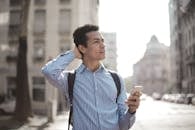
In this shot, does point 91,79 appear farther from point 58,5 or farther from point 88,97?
point 58,5

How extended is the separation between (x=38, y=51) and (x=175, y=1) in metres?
42.1

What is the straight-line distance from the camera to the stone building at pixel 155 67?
396 feet

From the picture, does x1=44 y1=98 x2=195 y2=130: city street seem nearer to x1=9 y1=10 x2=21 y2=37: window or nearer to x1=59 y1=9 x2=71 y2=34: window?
x1=59 y1=9 x2=71 y2=34: window

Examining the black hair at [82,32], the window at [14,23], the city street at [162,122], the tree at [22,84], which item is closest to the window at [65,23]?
the window at [14,23]

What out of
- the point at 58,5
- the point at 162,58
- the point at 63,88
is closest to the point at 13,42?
the point at 58,5

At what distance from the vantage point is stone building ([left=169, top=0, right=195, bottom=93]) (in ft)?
204

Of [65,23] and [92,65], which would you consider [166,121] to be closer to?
[92,65]

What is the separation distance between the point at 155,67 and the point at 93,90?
412 feet

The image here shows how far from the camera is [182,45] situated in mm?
71750

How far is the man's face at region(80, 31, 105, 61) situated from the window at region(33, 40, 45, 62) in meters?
38.0

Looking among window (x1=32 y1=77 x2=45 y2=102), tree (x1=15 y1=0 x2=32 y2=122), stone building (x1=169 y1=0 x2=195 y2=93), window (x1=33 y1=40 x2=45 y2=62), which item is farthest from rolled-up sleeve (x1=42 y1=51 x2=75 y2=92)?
stone building (x1=169 y1=0 x2=195 y2=93)

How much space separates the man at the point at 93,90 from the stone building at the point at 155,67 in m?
115

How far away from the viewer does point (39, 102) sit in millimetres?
39531

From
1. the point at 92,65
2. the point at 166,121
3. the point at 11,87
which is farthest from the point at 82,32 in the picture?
the point at 11,87
